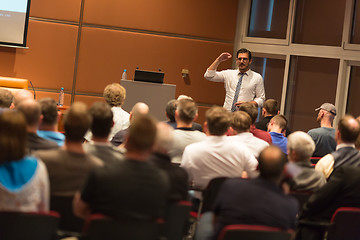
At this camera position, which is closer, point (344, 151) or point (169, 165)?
point (169, 165)

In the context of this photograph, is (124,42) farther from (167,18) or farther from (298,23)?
(298,23)

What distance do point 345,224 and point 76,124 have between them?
1.75 m

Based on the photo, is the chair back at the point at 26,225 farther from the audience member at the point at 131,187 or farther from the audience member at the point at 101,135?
the audience member at the point at 101,135

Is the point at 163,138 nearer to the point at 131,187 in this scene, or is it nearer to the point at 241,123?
the point at 131,187

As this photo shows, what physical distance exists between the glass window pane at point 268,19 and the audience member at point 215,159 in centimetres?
521

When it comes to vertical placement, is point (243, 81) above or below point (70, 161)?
above

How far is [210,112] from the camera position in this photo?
3656 mm

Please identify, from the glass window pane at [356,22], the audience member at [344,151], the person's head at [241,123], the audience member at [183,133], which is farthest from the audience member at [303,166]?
the glass window pane at [356,22]

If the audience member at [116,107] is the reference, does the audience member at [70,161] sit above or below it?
below

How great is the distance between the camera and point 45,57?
772 cm

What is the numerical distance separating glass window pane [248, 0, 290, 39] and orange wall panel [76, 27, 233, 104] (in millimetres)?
601

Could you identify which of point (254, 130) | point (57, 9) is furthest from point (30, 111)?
point (57, 9)

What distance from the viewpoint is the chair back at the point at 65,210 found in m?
2.56

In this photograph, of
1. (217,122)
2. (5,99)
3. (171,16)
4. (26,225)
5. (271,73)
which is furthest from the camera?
(271,73)
